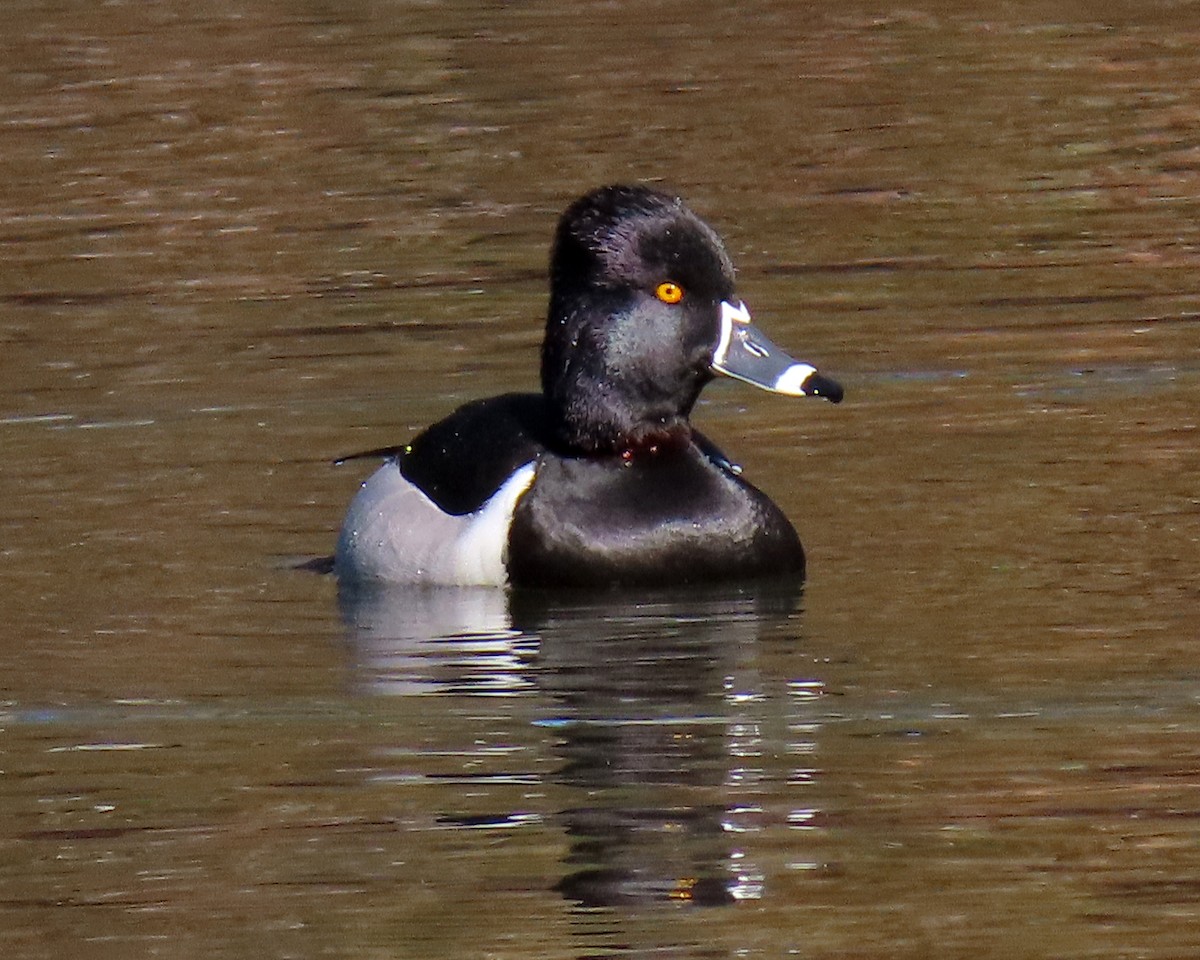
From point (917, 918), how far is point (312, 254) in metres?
8.73

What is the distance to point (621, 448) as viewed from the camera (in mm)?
8664

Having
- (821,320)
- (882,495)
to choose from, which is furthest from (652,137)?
(882,495)

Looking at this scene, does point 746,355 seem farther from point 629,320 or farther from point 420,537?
point 420,537

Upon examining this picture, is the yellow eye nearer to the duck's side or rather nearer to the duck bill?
the duck bill

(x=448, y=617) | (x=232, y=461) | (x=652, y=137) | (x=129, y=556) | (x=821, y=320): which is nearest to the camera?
(x=448, y=617)

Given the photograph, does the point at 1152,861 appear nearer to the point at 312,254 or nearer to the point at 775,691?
the point at 775,691

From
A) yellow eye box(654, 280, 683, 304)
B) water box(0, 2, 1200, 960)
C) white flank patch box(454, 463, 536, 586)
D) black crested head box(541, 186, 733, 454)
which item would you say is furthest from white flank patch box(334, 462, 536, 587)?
yellow eye box(654, 280, 683, 304)

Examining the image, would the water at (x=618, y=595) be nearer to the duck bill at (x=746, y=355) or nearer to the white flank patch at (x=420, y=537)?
the white flank patch at (x=420, y=537)

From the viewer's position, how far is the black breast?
8.40m

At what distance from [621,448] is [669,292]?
488 millimetres

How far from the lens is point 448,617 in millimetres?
8422

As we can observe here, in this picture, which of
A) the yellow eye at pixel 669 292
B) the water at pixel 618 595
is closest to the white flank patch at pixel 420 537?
the water at pixel 618 595

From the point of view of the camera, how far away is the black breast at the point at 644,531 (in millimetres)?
8398

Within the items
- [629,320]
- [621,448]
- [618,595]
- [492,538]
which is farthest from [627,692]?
[629,320]
